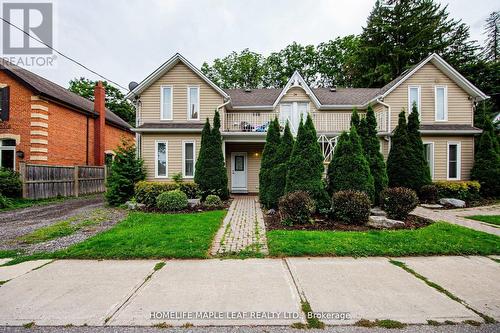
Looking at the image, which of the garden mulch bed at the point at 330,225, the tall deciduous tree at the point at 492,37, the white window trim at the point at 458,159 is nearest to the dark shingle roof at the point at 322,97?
the white window trim at the point at 458,159

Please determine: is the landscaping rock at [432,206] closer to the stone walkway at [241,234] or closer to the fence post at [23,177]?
the stone walkway at [241,234]

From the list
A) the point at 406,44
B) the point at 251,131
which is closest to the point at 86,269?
the point at 251,131

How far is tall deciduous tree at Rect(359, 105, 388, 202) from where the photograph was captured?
29.6 ft

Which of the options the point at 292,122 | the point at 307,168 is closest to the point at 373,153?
the point at 307,168

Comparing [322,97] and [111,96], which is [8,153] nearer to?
[322,97]

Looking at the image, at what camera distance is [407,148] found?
11227 millimetres

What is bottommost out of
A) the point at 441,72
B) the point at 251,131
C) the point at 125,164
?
the point at 125,164

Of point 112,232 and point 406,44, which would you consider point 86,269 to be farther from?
point 406,44

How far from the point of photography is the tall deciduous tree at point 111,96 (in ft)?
109

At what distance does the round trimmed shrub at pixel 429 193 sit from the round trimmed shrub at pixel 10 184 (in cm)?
1890

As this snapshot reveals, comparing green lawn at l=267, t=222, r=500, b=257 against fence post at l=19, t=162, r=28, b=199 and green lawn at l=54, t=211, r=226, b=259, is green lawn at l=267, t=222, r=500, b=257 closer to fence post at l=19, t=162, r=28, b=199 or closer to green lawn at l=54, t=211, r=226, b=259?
green lawn at l=54, t=211, r=226, b=259

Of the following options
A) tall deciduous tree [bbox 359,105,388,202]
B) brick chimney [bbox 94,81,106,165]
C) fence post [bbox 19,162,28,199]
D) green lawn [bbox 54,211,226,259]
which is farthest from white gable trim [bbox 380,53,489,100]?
brick chimney [bbox 94,81,106,165]

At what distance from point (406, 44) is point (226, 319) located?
3149cm

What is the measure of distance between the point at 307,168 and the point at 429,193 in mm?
6843
